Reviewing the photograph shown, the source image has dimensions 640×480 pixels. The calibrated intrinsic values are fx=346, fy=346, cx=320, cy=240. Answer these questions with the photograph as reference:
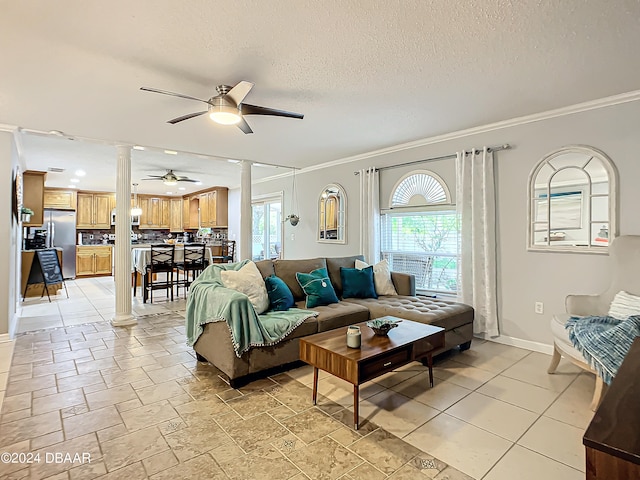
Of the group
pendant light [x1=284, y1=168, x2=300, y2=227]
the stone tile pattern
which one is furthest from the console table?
pendant light [x1=284, y1=168, x2=300, y2=227]

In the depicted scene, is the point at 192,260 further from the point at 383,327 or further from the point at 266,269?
the point at 383,327

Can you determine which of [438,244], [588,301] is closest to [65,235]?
[438,244]

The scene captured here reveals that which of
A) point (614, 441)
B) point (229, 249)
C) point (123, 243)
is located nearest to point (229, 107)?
point (614, 441)

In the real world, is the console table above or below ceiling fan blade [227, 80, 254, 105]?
below

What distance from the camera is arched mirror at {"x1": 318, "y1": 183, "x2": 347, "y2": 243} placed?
19.7 feet

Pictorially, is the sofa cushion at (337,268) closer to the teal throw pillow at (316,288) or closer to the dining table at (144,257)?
the teal throw pillow at (316,288)

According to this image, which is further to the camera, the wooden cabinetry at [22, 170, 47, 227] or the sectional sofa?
the wooden cabinetry at [22, 170, 47, 227]

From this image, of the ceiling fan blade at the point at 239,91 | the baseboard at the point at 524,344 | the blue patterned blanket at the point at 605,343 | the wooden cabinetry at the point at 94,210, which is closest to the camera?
the blue patterned blanket at the point at 605,343

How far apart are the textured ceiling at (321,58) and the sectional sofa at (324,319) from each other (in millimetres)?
1791

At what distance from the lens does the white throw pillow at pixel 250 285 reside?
3322 millimetres

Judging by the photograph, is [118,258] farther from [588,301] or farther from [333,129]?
[588,301]

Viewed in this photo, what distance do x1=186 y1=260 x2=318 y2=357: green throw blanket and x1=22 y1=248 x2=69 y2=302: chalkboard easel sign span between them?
4.52 metres

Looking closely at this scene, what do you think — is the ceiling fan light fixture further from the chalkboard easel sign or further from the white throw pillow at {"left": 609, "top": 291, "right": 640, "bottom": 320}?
the chalkboard easel sign

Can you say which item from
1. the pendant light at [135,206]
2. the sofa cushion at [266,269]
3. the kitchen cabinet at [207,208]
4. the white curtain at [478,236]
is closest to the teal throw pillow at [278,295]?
the sofa cushion at [266,269]
